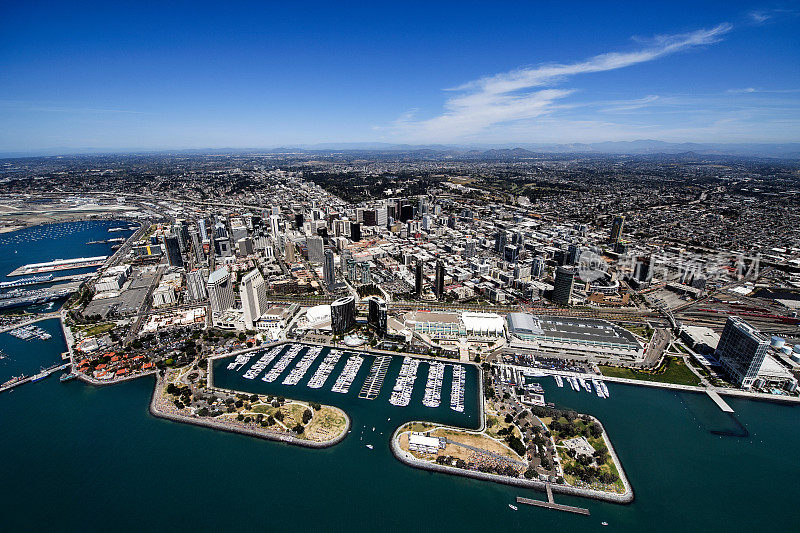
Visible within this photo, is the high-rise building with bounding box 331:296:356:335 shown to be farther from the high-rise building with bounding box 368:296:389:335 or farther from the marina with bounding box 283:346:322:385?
the marina with bounding box 283:346:322:385

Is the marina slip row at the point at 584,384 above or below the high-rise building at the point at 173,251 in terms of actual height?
below

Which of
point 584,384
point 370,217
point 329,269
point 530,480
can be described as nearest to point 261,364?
point 329,269

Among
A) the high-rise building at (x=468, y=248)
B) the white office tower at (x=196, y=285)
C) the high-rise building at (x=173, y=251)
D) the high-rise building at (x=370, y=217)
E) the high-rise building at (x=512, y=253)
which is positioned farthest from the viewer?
the high-rise building at (x=370, y=217)

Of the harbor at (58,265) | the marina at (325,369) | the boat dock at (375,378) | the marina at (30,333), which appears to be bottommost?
the harbor at (58,265)

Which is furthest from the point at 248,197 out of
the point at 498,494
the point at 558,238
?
the point at 498,494

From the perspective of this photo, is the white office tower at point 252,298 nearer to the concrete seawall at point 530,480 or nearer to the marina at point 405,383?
the marina at point 405,383

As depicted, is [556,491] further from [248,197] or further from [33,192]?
[33,192]

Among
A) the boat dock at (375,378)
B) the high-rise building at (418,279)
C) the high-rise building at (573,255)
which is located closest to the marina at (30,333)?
the boat dock at (375,378)
